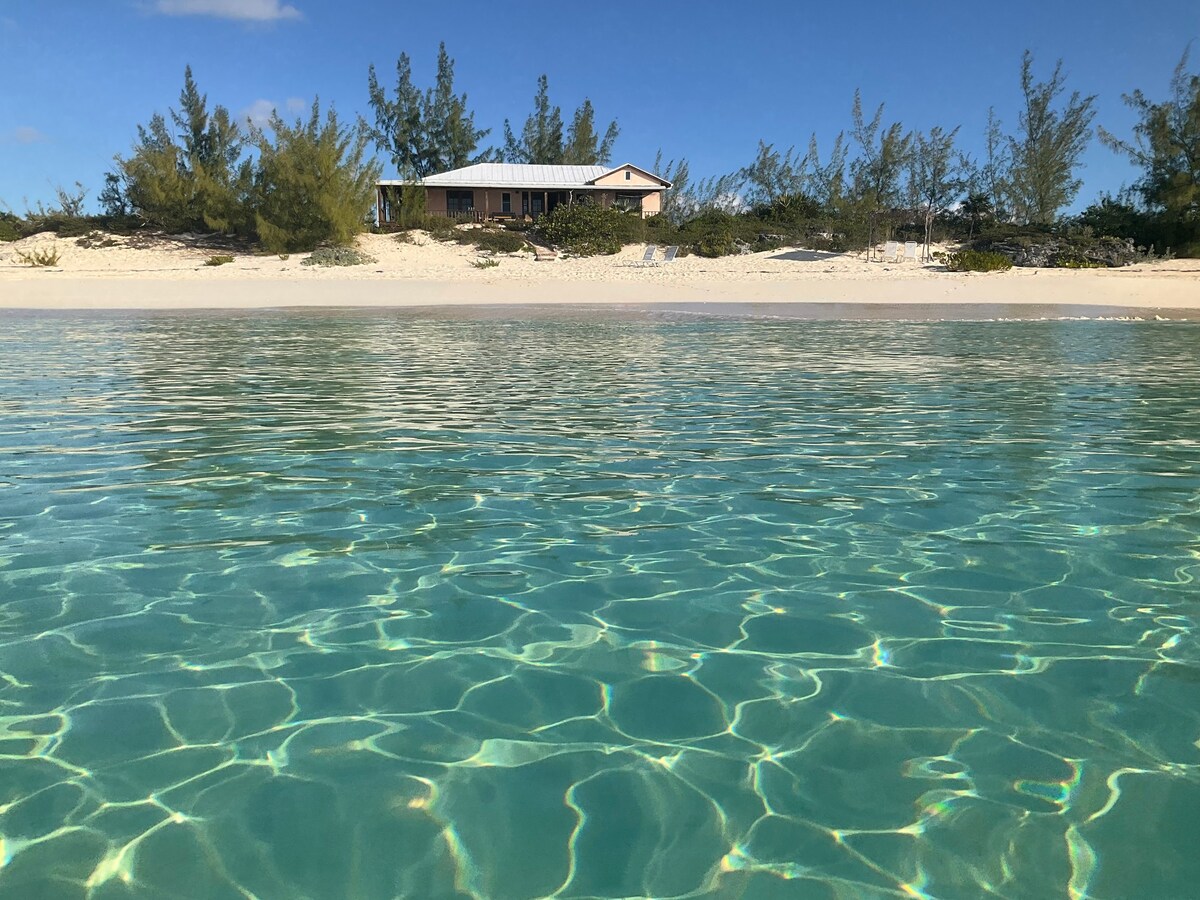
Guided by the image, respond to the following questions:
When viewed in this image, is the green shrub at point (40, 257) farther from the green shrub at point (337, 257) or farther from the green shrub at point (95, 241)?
the green shrub at point (337, 257)

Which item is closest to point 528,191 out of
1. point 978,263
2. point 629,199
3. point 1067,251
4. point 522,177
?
point 522,177

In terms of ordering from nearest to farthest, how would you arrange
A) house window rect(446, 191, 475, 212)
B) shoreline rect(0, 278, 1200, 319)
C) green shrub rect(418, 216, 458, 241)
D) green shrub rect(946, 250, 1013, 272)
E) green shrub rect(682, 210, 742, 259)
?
shoreline rect(0, 278, 1200, 319) → green shrub rect(946, 250, 1013, 272) → green shrub rect(682, 210, 742, 259) → green shrub rect(418, 216, 458, 241) → house window rect(446, 191, 475, 212)

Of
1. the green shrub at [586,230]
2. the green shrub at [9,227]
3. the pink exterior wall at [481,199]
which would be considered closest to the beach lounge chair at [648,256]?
the green shrub at [586,230]

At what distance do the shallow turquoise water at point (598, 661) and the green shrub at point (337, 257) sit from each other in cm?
2710

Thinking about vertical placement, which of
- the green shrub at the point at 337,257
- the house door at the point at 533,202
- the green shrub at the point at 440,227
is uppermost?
the house door at the point at 533,202

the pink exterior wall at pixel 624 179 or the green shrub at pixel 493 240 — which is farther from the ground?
the pink exterior wall at pixel 624 179

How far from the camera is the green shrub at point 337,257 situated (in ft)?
110

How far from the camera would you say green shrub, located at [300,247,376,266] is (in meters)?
33.6

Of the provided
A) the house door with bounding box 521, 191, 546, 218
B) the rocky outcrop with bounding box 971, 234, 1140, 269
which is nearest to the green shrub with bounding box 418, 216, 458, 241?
the house door with bounding box 521, 191, 546, 218

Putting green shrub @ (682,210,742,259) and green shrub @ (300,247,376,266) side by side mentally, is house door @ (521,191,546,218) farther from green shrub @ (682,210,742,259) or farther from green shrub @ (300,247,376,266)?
green shrub @ (300,247,376,266)

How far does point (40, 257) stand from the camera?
33.8m

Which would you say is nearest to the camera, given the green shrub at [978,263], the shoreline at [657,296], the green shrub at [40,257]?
the shoreline at [657,296]

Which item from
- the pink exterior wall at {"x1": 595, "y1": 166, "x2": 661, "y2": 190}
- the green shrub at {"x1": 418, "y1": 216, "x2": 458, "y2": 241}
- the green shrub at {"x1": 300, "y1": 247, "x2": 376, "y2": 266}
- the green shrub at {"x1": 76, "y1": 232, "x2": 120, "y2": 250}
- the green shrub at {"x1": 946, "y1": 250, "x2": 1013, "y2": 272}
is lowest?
the green shrub at {"x1": 946, "y1": 250, "x2": 1013, "y2": 272}

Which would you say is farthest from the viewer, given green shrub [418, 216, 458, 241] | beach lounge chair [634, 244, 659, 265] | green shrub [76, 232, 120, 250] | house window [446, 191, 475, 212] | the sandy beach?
house window [446, 191, 475, 212]
